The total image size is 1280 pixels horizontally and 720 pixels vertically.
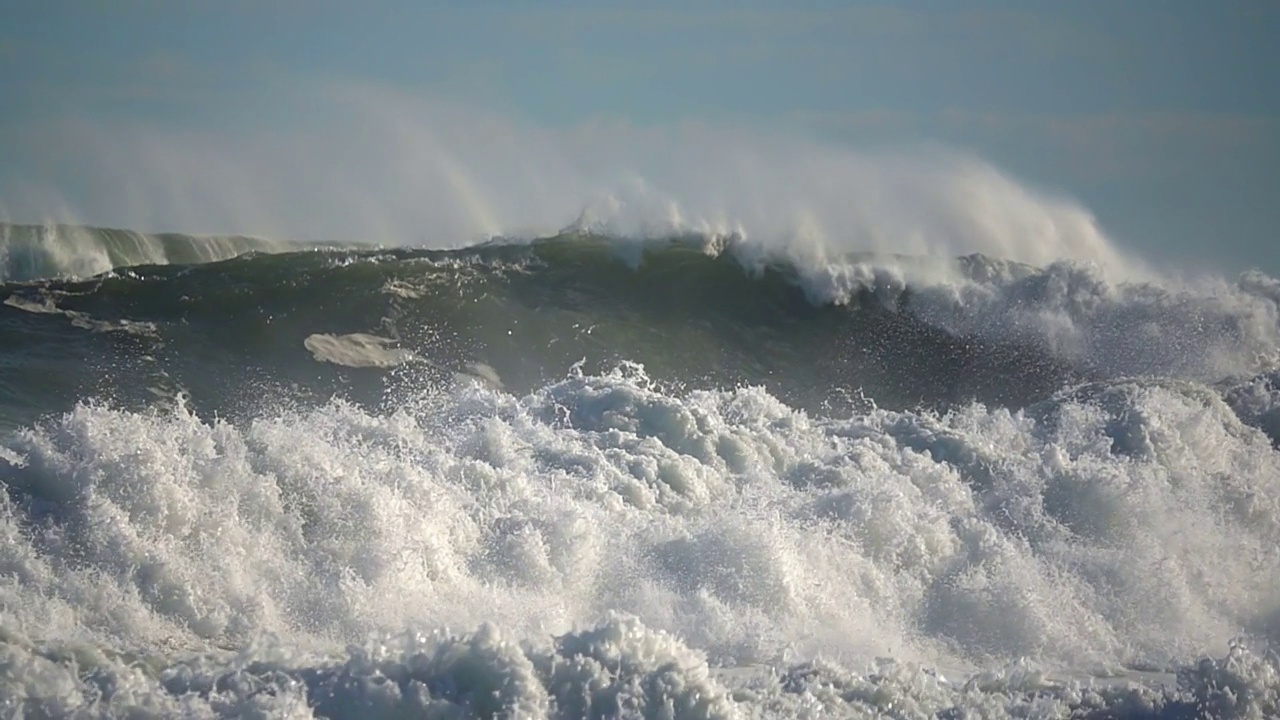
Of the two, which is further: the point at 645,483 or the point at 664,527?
the point at 645,483

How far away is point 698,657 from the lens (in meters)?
7.86

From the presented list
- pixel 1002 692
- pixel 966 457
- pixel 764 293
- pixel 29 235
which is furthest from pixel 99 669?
pixel 29 235

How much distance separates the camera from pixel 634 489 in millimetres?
12773

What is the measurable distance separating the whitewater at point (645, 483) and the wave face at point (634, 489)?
38 millimetres

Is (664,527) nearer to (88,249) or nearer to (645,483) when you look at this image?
(645,483)

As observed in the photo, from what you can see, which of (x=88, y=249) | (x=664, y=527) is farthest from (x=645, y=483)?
(x=88, y=249)

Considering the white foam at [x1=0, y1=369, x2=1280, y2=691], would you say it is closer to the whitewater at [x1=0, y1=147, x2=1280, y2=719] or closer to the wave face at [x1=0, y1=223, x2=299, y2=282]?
the whitewater at [x1=0, y1=147, x2=1280, y2=719]

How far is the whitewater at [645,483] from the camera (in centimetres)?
809

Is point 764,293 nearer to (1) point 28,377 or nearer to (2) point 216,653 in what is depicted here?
(1) point 28,377

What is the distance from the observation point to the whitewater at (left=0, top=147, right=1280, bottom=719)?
8.09 metres

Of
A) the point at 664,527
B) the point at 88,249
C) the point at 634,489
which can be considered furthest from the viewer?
the point at 88,249

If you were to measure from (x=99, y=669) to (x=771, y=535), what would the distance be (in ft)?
19.4

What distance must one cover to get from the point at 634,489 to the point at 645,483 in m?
0.26

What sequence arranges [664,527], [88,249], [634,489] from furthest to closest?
[88,249], [634,489], [664,527]
